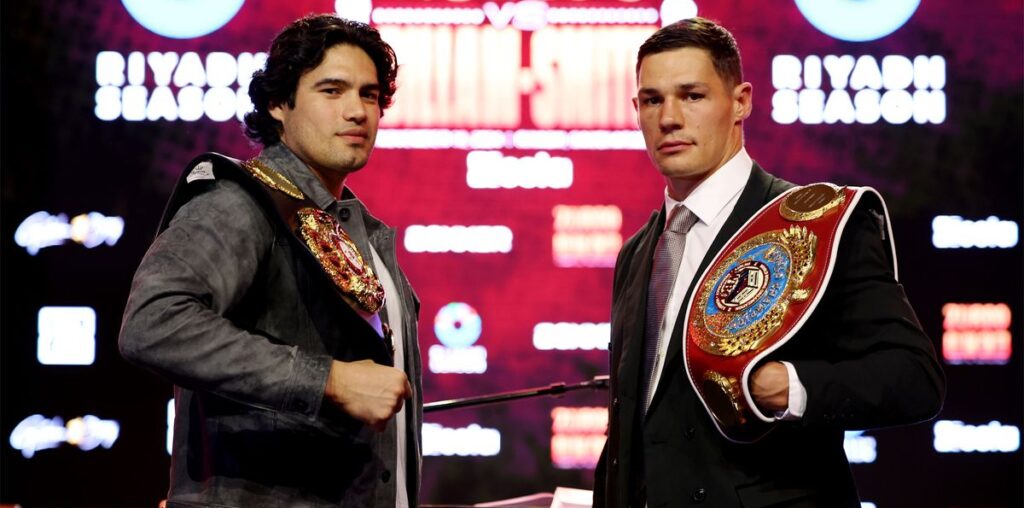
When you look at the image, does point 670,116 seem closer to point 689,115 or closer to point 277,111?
point 689,115

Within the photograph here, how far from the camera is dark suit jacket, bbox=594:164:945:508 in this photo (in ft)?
5.24

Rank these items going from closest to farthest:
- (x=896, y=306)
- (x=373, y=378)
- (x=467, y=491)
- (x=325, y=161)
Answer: (x=373, y=378) < (x=896, y=306) < (x=325, y=161) < (x=467, y=491)

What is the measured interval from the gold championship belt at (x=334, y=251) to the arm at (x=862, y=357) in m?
0.64

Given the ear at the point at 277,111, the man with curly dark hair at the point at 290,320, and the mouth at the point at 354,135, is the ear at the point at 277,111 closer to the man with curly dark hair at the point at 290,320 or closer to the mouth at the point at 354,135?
the man with curly dark hair at the point at 290,320

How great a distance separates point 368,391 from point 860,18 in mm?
3405

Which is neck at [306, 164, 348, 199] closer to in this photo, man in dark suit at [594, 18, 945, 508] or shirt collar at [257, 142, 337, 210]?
shirt collar at [257, 142, 337, 210]

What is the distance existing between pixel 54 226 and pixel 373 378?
319cm

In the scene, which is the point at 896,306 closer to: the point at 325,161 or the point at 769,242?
the point at 769,242

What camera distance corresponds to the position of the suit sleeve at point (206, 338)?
150 cm

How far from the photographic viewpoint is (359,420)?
1566mm

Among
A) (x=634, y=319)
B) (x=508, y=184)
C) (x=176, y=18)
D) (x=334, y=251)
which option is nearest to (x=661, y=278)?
(x=634, y=319)

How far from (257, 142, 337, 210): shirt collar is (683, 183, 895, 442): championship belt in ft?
2.33

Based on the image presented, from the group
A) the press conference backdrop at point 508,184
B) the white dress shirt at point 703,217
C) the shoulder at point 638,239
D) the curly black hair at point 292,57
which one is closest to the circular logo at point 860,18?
the press conference backdrop at point 508,184

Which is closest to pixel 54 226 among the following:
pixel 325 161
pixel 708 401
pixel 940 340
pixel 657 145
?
pixel 325 161
